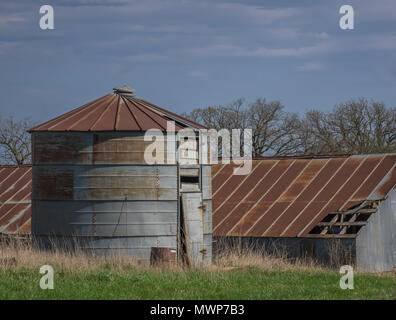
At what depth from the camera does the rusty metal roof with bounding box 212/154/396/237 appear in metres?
21.6

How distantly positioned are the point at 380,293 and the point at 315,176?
12000 millimetres

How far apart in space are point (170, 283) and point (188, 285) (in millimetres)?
377

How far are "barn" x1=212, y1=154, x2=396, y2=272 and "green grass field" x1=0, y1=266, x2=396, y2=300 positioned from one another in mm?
5504

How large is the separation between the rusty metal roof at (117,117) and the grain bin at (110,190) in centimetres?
4

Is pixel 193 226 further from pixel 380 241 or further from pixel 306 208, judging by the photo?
pixel 380 241

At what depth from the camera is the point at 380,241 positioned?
2067 centimetres

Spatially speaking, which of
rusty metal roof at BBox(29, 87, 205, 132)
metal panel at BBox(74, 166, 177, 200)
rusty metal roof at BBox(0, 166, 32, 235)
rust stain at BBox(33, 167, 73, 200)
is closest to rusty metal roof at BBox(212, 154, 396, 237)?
rusty metal roof at BBox(29, 87, 205, 132)

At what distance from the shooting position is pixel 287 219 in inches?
864

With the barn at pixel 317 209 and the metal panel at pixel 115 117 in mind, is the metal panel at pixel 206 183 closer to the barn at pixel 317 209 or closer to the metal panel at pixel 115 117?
the metal panel at pixel 115 117

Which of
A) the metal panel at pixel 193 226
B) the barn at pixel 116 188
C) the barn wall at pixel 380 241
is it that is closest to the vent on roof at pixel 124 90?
the barn at pixel 116 188

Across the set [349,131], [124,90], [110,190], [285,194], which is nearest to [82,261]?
[110,190]

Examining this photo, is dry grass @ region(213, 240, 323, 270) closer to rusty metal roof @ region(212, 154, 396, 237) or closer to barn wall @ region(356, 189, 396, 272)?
rusty metal roof @ region(212, 154, 396, 237)

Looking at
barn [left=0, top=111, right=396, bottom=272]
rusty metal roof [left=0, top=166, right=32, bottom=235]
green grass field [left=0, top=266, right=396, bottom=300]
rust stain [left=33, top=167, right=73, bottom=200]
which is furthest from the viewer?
rusty metal roof [left=0, top=166, right=32, bottom=235]
